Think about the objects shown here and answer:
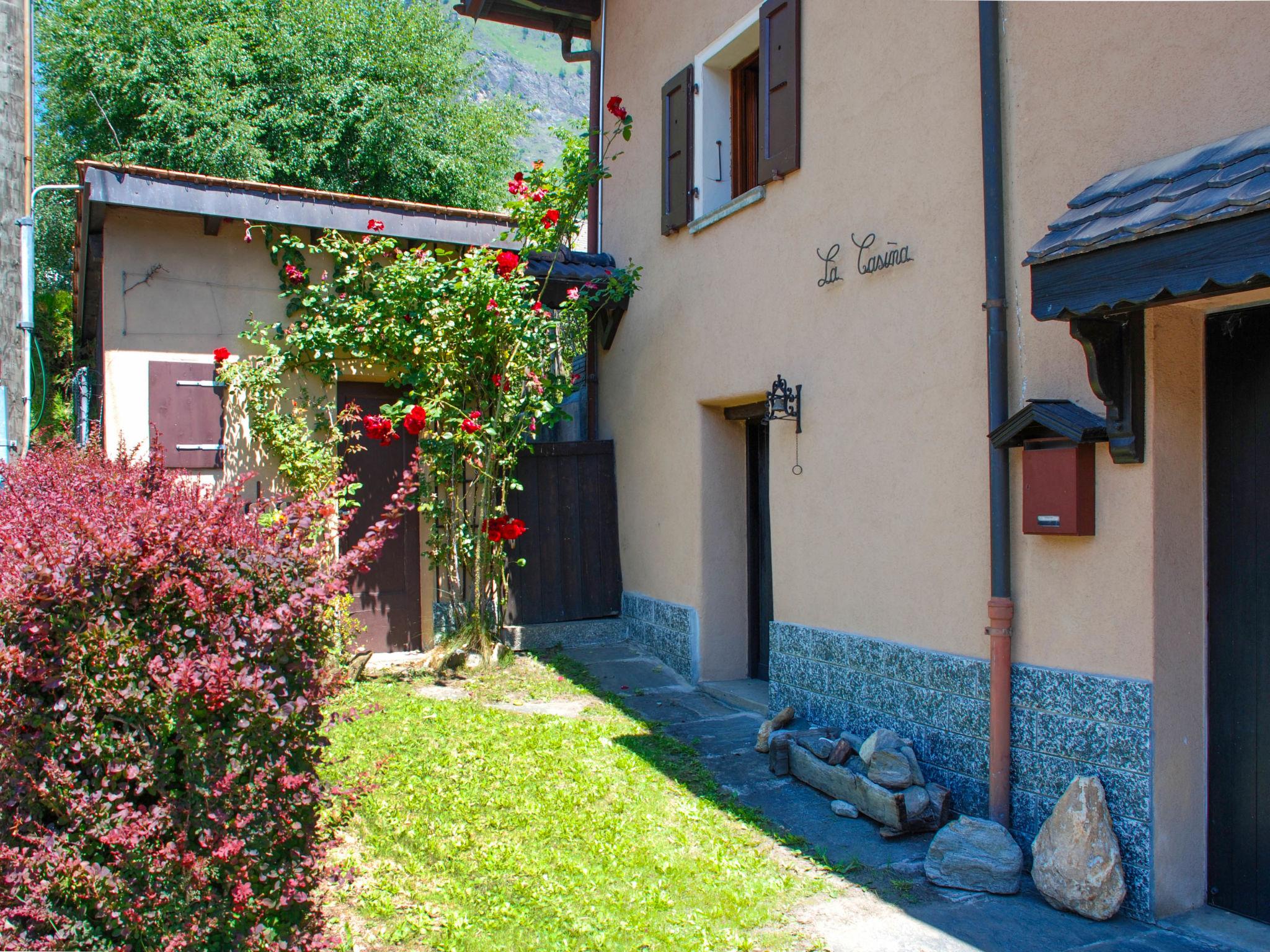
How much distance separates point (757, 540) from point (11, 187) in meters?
5.78

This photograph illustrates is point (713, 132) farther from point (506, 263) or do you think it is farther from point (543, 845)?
point (543, 845)

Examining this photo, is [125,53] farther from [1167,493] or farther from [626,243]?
[1167,493]

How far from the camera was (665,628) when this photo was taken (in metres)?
7.42

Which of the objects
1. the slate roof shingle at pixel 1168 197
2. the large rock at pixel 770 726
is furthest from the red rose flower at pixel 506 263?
the slate roof shingle at pixel 1168 197

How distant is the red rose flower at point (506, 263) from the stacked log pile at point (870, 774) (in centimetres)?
371

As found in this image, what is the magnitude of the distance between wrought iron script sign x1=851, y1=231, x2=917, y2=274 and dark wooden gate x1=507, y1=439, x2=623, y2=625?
364cm

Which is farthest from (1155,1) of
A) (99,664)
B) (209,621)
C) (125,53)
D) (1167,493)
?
(125,53)

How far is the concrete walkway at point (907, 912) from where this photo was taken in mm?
3279

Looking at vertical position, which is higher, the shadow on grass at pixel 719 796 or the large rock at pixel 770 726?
the large rock at pixel 770 726

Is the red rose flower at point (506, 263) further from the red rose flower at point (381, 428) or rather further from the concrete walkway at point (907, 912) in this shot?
the concrete walkway at point (907, 912)

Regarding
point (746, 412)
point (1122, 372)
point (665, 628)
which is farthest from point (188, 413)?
point (1122, 372)

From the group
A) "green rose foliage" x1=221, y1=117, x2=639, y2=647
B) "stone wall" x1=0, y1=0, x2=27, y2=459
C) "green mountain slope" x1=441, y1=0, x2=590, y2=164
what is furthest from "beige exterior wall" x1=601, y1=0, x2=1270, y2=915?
"green mountain slope" x1=441, y1=0, x2=590, y2=164

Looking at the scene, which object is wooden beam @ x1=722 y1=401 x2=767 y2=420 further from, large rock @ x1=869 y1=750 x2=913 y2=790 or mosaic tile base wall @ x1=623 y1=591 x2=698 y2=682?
large rock @ x1=869 y1=750 x2=913 y2=790

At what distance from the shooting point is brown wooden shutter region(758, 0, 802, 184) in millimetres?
5789
